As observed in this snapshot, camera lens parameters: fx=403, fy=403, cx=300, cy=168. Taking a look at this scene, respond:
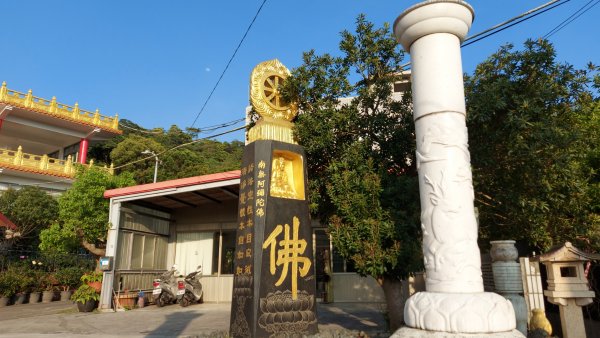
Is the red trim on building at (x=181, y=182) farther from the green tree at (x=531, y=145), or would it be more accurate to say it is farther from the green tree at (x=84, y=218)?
the green tree at (x=531, y=145)

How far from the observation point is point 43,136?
933 inches

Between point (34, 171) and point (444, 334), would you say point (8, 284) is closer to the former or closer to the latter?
point (34, 171)

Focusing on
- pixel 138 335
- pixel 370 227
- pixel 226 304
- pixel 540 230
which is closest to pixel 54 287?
pixel 226 304

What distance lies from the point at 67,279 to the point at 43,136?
11636 mm

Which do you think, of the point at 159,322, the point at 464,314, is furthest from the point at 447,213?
the point at 159,322

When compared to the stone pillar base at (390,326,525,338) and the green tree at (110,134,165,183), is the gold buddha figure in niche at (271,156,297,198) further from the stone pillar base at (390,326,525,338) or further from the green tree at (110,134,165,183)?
the green tree at (110,134,165,183)

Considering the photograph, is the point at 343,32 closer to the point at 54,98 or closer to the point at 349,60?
the point at 349,60

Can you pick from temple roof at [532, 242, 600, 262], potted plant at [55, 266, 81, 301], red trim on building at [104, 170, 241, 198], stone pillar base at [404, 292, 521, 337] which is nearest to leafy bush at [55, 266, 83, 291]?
potted plant at [55, 266, 81, 301]

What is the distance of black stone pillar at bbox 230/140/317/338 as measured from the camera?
588 centimetres

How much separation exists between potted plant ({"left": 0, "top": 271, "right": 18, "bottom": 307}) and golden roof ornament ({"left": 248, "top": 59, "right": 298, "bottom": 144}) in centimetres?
1161

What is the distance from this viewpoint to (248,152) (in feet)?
22.2

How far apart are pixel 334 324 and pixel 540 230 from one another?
161 inches

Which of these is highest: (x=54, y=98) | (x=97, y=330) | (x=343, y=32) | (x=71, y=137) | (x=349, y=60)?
(x=54, y=98)

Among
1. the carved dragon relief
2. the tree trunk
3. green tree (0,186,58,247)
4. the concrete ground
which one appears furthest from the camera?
green tree (0,186,58,247)
